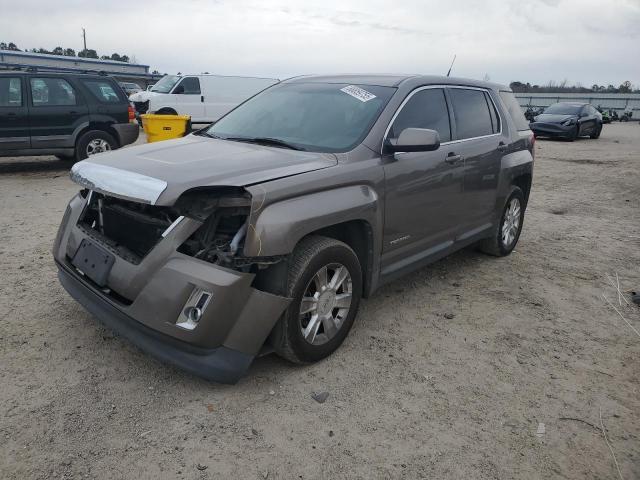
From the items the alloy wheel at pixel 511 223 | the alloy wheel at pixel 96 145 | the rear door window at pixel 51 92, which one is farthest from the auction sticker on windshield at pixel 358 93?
the rear door window at pixel 51 92

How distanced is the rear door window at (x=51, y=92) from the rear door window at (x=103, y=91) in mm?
331

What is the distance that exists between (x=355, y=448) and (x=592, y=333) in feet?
7.94

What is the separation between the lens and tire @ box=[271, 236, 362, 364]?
2.96m

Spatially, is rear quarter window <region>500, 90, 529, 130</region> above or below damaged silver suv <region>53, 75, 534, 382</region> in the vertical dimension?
→ above

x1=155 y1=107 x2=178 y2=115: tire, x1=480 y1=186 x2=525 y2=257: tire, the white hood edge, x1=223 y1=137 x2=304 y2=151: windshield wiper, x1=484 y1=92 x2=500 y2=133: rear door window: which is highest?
x1=484 y1=92 x2=500 y2=133: rear door window

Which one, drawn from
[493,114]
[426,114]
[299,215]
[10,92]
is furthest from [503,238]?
[10,92]

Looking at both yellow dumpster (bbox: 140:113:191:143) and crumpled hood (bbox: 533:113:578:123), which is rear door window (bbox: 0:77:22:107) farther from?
crumpled hood (bbox: 533:113:578:123)

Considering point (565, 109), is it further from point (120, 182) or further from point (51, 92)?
point (120, 182)

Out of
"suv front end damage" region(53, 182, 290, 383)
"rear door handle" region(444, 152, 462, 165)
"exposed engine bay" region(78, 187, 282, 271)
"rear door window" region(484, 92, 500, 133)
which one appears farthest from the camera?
"rear door window" region(484, 92, 500, 133)

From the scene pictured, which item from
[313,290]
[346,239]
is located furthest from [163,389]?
[346,239]

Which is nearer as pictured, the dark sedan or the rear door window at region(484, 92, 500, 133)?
the rear door window at region(484, 92, 500, 133)

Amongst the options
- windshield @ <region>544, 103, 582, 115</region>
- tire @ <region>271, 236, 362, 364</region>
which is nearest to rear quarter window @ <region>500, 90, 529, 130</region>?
tire @ <region>271, 236, 362, 364</region>

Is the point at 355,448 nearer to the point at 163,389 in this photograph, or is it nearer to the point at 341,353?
the point at 341,353

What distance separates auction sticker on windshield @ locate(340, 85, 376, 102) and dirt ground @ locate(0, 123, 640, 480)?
65.7 inches
